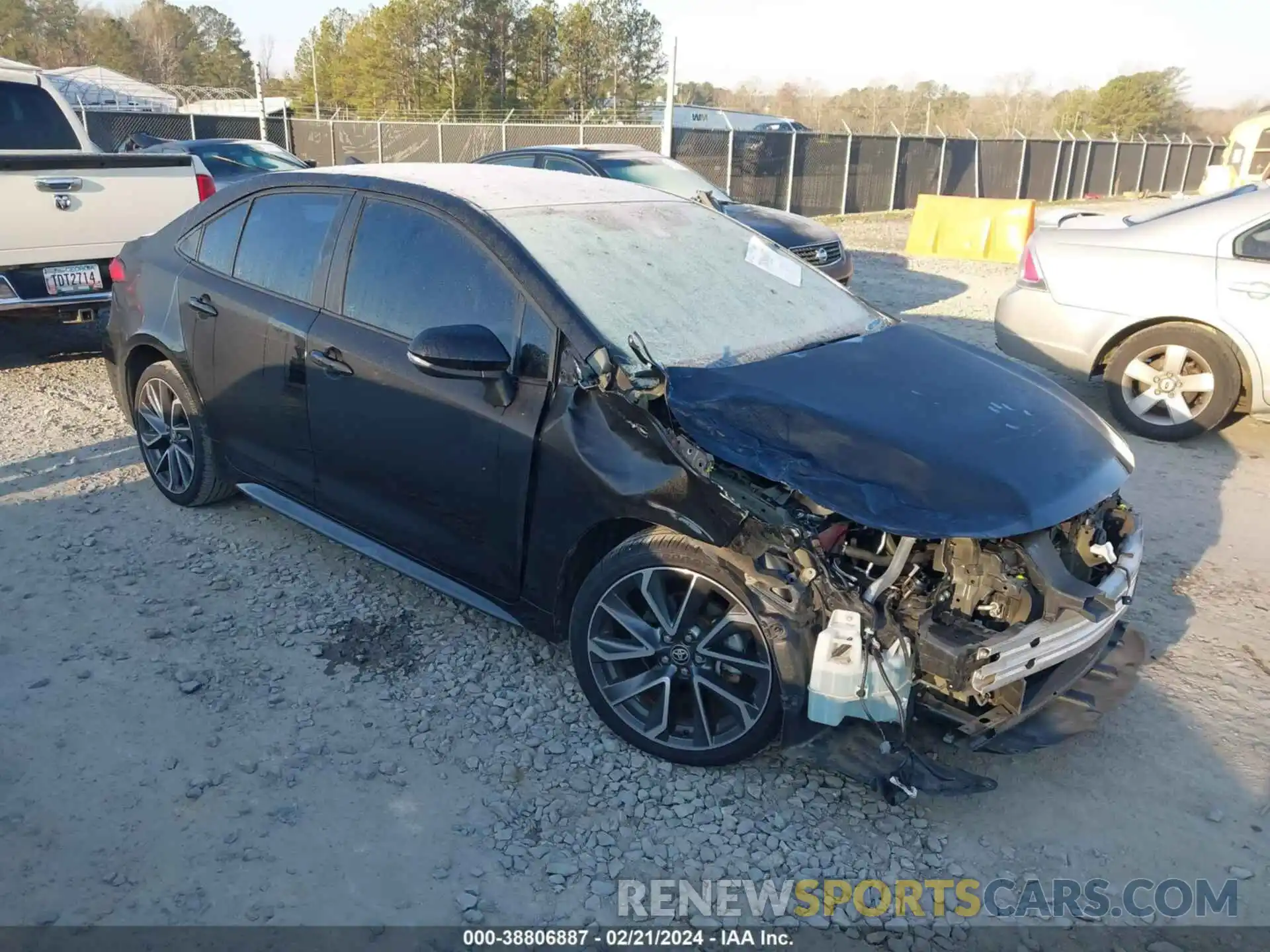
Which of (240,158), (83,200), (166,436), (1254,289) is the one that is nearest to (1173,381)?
(1254,289)

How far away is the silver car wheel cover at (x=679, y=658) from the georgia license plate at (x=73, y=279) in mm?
5454

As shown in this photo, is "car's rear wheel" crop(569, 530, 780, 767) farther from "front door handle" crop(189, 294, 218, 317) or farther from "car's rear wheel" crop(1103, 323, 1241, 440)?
"car's rear wheel" crop(1103, 323, 1241, 440)

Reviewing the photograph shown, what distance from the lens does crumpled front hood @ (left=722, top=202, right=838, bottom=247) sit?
30.8 feet

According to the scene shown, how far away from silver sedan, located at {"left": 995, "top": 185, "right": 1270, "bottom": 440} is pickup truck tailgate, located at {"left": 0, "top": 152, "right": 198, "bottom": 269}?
20.6 ft

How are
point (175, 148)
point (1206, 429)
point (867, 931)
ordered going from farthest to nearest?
1. point (175, 148)
2. point (1206, 429)
3. point (867, 931)

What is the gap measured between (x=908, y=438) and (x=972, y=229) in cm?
1270

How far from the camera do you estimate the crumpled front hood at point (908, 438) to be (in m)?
2.67

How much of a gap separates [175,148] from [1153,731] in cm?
1477

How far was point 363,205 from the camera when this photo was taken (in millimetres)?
3771

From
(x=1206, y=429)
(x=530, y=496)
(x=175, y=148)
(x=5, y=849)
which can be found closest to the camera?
(x=5, y=849)

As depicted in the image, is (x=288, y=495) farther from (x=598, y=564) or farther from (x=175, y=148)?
(x=175, y=148)

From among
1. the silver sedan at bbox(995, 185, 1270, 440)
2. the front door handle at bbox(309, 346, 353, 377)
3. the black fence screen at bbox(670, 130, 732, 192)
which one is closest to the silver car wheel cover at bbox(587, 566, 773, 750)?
the front door handle at bbox(309, 346, 353, 377)

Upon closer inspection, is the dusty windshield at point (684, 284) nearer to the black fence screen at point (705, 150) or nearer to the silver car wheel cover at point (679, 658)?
the silver car wheel cover at point (679, 658)

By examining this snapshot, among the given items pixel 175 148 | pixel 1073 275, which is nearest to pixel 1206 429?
pixel 1073 275
